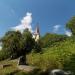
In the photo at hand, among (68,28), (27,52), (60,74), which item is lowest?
(60,74)

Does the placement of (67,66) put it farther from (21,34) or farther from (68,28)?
(68,28)

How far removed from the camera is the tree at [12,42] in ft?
103

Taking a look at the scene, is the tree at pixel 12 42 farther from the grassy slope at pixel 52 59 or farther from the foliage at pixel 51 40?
the foliage at pixel 51 40

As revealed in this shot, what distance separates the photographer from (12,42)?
31.6 metres

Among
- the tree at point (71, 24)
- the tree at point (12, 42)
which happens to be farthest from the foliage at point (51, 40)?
the tree at point (12, 42)

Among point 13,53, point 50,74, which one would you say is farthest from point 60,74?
point 13,53

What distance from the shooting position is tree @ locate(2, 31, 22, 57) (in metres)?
31.5

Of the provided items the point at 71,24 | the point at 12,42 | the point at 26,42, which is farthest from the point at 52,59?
the point at 71,24

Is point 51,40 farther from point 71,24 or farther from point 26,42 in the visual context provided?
point 26,42

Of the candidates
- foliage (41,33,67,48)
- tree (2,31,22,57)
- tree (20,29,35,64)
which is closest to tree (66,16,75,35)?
foliage (41,33,67,48)

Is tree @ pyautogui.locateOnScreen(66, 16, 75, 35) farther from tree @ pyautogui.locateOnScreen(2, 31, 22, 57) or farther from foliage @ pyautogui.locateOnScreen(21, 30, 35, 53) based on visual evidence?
tree @ pyautogui.locateOnScreen(2, 31, 22, 57)

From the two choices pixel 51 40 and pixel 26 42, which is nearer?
pixel 26 42

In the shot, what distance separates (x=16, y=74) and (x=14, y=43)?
11490mm

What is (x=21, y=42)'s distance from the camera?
103ft
